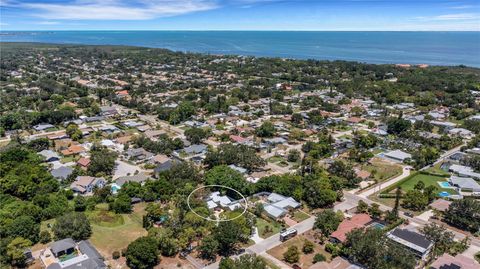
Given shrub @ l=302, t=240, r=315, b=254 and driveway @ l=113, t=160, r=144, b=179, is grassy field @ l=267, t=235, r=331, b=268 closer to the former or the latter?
shrub @ l=302, t=240, r=315, b=254

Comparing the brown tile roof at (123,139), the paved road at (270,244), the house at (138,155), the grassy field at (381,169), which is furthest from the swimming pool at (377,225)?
the brown tile roof at (123,139)

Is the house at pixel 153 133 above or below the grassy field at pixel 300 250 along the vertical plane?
above

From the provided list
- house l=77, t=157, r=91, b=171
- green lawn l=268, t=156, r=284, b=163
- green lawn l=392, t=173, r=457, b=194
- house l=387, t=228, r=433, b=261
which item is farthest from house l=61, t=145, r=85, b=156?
green lawn l=392, t=173, r=457, b=194

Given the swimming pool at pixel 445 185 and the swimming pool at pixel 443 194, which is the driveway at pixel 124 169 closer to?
the swimming pool at pixel 443 194

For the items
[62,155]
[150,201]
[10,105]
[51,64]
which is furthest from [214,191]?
[51,64]

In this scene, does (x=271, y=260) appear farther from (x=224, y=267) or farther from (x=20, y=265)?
(x=20, y=265)
